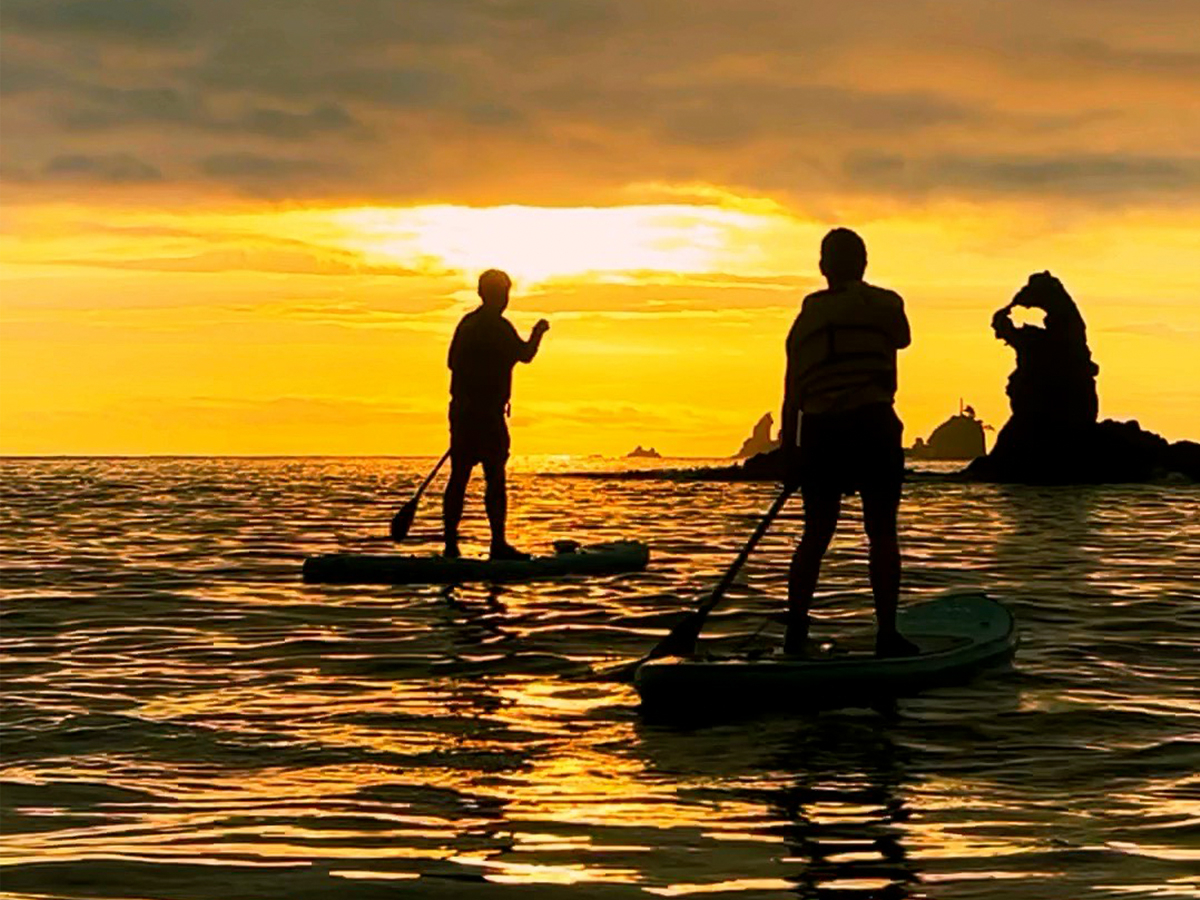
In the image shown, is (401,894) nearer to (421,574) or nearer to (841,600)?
(841,600)

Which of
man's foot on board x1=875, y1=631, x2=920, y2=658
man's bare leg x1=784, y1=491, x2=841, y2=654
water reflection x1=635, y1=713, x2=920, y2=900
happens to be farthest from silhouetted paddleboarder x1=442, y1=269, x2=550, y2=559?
water reflection x1=635, y1=713, x2=920, y2=900

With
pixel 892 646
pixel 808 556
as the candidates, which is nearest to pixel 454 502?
pixel 808 556

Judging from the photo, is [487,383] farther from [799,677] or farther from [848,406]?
[799,677]

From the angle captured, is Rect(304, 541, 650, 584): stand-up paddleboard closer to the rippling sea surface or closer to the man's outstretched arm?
the rippling sea surface

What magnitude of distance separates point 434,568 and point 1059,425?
86631mm

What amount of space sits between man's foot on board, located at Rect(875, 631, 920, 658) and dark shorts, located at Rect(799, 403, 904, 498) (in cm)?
94

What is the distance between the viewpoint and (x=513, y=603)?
15.9 meters

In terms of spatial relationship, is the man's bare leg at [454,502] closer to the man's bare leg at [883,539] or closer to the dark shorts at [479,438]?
the dark shorts at [479,438]

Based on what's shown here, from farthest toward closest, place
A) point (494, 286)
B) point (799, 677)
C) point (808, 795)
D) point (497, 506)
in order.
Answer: point (497, 506), point (494, 286), point (799, 677), point (808, 795)

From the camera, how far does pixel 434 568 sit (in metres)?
17.9

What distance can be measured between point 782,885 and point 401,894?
1.36 metres

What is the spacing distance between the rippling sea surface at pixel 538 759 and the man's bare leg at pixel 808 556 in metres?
0.95

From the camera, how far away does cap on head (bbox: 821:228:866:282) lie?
10500mm

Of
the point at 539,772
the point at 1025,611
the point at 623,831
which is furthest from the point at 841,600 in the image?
the point at 623,831
